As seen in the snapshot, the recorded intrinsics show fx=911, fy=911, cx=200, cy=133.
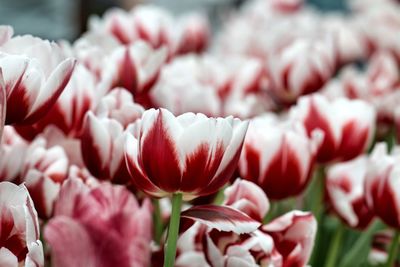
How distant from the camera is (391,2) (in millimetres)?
1266

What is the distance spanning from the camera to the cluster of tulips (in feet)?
0.98

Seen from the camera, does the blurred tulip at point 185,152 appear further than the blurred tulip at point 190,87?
No

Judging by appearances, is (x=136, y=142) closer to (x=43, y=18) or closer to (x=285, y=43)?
(x=285, y=43)

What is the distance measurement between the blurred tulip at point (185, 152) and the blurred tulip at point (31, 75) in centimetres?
4

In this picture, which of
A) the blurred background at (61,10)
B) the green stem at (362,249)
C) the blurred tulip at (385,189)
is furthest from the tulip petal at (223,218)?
the blurred background at (61,10)

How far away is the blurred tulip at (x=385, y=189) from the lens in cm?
42

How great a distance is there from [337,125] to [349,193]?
40 millimetres

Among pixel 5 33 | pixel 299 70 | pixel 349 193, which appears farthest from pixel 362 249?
pixel 5 33

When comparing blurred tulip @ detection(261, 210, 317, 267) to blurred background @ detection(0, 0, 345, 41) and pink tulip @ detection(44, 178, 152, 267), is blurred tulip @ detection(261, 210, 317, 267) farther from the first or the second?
blurred background @ detection(0, 0, 345, 41)

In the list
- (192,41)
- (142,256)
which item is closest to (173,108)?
(142,256)

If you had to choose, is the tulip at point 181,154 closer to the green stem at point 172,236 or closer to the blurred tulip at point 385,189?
the green stem at point 172,236

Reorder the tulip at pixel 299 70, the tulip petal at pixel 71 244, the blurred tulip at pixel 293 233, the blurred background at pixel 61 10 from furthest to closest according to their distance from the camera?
the blurred background at pixel 61 10 < the tulip at pixel 299 70 < the blurred tulip at pixel 293 233 < the tulip petal at pixel 71 244

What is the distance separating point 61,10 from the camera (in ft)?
8.32

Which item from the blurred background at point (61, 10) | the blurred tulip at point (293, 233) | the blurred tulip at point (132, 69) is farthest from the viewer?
the blurred background at point (61, 10)
